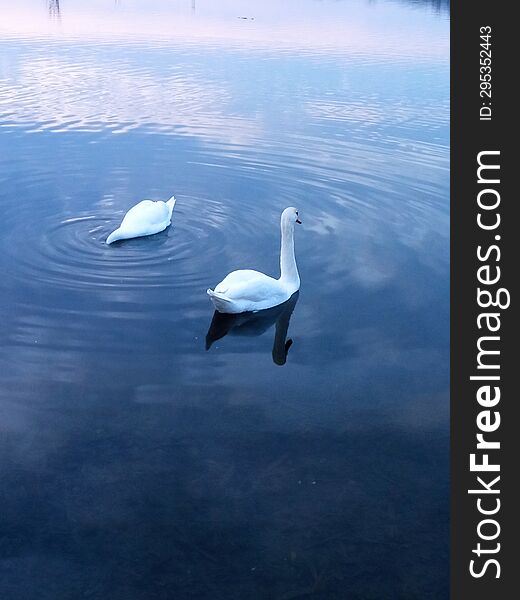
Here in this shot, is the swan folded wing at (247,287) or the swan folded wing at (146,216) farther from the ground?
the swan folded wing at (146,216)

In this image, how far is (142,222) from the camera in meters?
15.5

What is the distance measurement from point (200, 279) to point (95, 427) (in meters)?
4.85

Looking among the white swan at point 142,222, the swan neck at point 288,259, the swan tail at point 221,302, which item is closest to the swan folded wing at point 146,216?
the white swan at point 142,222

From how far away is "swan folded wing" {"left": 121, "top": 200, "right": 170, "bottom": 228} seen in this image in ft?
50.8

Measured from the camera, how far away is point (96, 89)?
3061cm

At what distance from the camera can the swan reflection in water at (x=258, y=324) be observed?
12.1 metres

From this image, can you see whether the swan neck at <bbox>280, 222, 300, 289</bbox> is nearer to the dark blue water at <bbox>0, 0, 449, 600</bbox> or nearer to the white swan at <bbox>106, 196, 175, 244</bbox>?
the dark blue water at <bbox>0, 0, 449, 600</bbox>

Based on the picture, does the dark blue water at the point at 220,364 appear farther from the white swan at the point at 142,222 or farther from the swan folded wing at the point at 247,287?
the swan folded wing at the point at 247,287

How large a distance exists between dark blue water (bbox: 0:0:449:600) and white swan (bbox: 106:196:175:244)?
24 centimetres

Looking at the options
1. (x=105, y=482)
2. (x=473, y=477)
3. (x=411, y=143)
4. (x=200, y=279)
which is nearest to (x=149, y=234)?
(x=200, y=279)

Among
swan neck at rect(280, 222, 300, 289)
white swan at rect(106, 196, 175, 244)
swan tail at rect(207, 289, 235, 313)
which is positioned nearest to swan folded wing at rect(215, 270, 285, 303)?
swan tail at rect(207, 289, 235, 313)

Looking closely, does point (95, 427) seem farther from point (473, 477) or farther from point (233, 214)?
point (233, 214)

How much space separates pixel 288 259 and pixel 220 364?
2960mm

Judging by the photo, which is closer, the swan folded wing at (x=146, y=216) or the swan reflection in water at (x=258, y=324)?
the swan reflection in water at (x=258, y=324)
